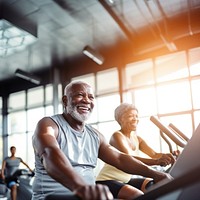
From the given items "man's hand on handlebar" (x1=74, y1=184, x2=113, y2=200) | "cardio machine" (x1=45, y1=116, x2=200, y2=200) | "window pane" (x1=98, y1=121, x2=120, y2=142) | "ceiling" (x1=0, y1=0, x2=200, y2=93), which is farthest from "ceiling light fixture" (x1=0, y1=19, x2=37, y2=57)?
"man's hand on handlebar" (x1=74, y1=184, x2=113, y2=200)

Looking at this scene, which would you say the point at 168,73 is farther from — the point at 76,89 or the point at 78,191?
the point at 78,191

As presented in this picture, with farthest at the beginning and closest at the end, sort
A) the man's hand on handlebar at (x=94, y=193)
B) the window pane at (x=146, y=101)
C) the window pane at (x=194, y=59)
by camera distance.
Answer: the window pane at (x=146, y=101) < the window pane at (x=194, y=59) < the man's hand on handlebar at (x=94, y=193)

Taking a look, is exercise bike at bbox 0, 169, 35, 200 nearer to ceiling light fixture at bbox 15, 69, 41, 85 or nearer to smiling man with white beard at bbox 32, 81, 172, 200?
smiling man with white beard at bbox 32, 81, 172, 200

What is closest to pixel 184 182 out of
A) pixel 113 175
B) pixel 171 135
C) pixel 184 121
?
pixel 171 135

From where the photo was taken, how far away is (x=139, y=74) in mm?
8305

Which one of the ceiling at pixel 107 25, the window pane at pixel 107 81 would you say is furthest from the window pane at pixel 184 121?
the window pane at pixel 107 81

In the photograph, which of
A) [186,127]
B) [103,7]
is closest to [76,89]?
[103,7]

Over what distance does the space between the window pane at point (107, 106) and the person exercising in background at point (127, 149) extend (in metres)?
6.06

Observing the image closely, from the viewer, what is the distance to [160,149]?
7.42m

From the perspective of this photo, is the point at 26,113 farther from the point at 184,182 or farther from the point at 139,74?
the point at 184,182

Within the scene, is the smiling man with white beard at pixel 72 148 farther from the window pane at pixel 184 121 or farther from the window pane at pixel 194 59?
the window pane at pixel 194 59

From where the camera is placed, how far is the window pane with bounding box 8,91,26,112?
34.9 feet

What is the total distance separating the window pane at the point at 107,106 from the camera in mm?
8523

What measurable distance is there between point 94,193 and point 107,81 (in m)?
8.07
